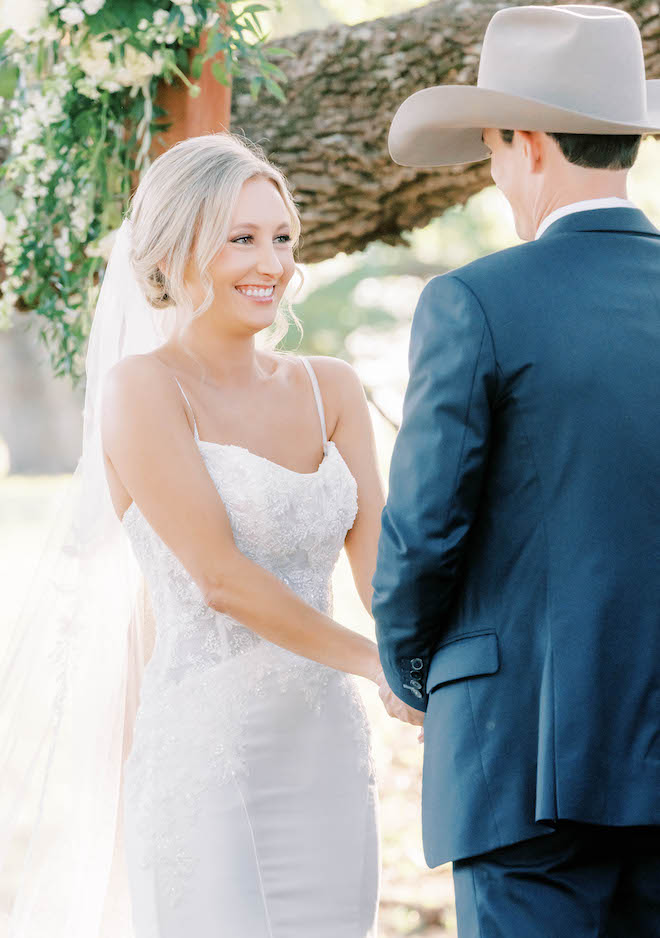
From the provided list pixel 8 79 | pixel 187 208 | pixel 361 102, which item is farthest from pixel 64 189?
pixel 187 208

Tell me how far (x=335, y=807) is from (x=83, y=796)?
0.60 meters

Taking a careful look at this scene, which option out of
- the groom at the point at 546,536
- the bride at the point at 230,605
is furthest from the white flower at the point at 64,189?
the groom at the point at 546,536

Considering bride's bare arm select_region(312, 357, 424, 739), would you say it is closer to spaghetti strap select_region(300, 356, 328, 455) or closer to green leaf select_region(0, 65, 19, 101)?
spaghetti strap select_region(300, 356, 328, 455)

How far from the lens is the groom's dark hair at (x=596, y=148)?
1837 millimetres

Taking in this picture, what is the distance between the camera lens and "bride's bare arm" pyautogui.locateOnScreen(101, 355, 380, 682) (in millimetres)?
2342

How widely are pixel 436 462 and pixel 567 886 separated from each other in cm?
67

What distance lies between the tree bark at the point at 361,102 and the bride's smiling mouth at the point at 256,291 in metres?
1.68

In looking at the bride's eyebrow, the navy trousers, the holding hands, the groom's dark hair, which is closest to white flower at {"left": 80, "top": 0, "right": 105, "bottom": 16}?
the bride's eyebrow

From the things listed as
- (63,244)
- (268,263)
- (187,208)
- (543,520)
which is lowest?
(63,244)

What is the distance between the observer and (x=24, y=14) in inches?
133

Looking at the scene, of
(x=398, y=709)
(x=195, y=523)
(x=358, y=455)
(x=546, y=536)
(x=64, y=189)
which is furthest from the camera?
(x=64, y=189)

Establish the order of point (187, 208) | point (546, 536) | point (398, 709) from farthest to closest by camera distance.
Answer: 1. point (187, 208)
2. point (398, 709)
3. point (546, 536)

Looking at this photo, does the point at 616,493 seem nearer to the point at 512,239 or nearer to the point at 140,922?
the point at 140,922

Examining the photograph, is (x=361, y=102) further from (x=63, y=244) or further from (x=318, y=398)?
(x=318, y=398)
